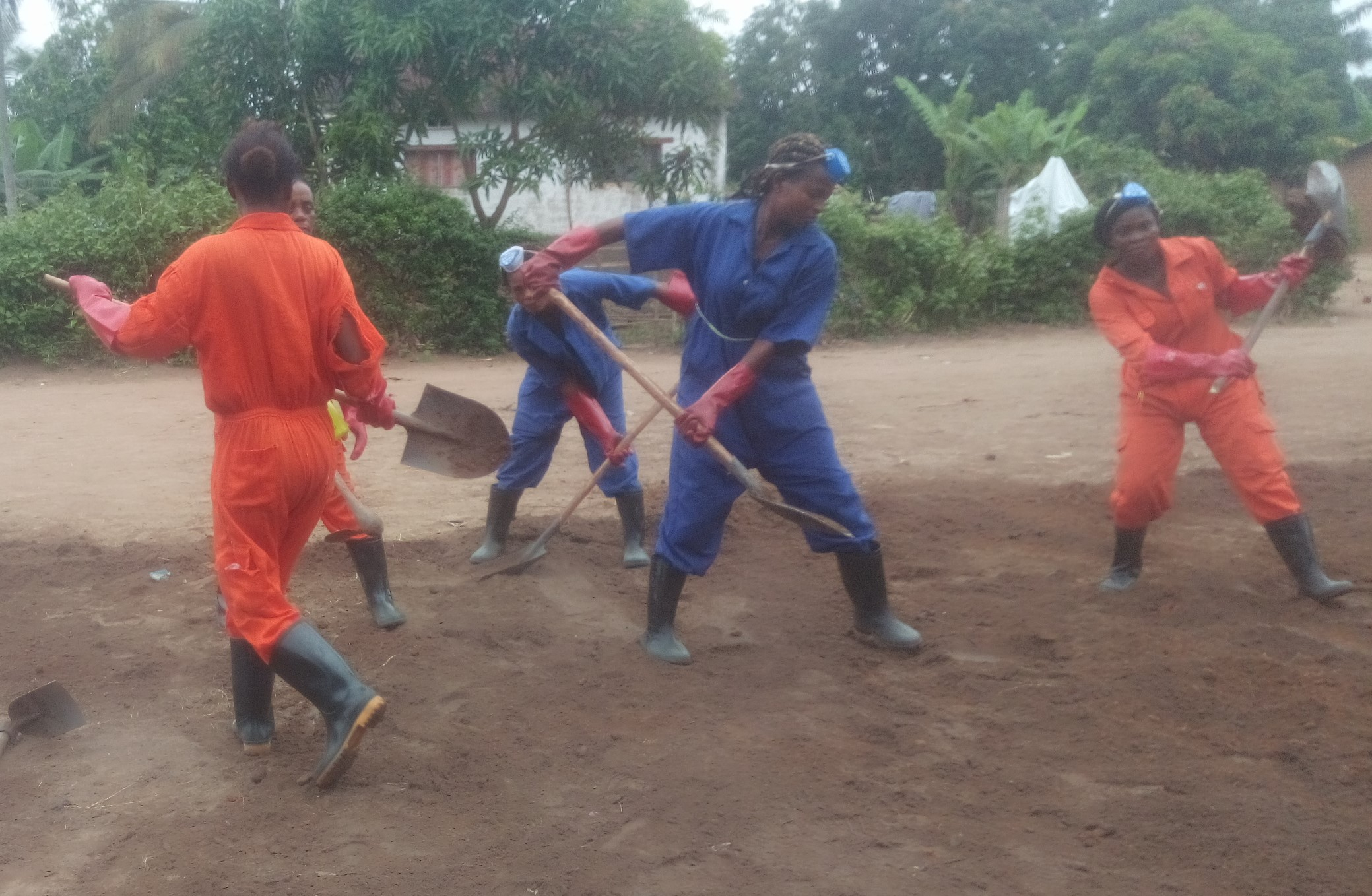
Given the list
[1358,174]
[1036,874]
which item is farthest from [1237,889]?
[1358,174]

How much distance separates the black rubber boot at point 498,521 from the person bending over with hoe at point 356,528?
0.63 metres

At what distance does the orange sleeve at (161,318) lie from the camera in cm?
299

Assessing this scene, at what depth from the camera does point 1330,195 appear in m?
4.51

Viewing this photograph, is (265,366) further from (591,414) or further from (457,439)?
(591,414)

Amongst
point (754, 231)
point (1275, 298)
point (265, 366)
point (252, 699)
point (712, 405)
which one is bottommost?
point (252, 699)

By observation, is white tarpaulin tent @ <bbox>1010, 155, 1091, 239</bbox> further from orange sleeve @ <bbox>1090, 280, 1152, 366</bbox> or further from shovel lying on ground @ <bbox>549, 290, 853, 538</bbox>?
shovel lying on ground @ <bbox>549, 290, 853, 538</bbox>

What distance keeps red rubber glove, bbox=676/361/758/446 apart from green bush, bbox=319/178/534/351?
28.5 feet

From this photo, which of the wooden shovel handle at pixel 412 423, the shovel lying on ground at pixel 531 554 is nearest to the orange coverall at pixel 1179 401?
the shovel lying on ground at pixel 531 554

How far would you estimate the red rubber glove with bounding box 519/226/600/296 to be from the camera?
13.3 feet

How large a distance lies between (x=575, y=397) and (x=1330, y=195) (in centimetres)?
289

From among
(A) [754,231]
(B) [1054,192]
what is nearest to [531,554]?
(A) [754,231]

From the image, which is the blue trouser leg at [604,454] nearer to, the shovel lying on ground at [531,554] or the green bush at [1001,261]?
the shovel lying on ground at [531,554]

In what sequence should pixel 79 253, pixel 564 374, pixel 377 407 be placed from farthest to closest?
1. pixel 79 253
2. pixel 564 374
3. pixel 377 407

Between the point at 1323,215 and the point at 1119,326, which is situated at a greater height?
the point at 1323,215
